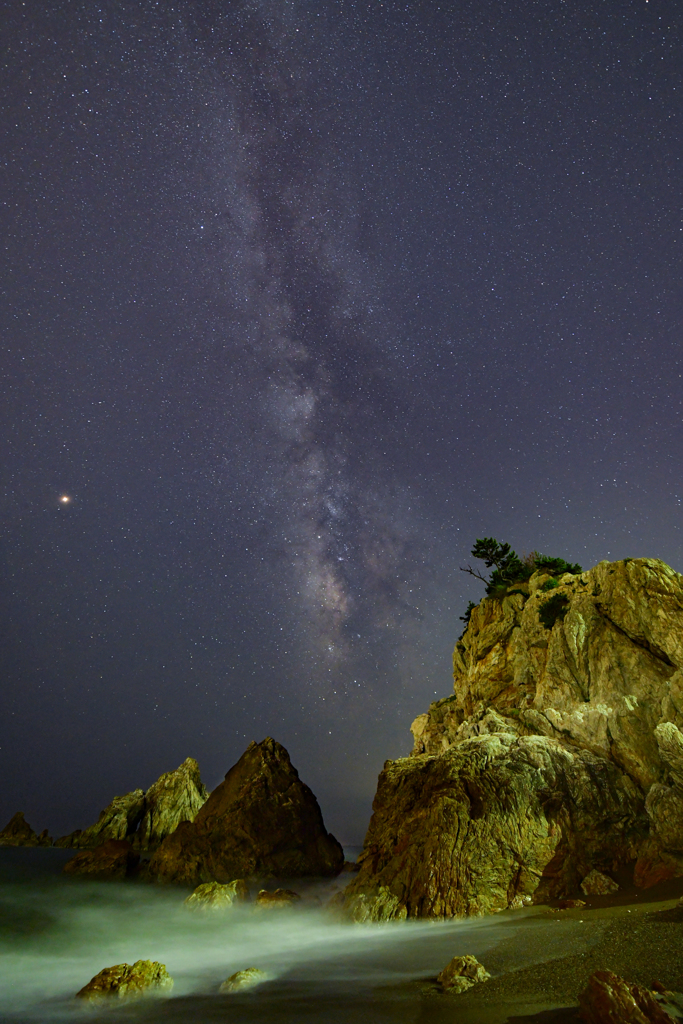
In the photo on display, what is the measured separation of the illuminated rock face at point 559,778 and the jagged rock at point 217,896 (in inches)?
428

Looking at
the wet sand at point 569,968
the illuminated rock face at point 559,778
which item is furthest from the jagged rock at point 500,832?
the wet sand at point 569,968

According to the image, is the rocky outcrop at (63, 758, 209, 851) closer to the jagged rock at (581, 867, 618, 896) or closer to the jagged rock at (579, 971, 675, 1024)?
the jagged rock at (581, 867, 618, 896)

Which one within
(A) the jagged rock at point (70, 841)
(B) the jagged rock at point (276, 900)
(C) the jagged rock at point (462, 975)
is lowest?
(B) the jagged rock at point (276, 900)

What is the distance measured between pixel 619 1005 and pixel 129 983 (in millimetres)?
12099

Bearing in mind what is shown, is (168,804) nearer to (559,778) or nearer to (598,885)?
(559,778)

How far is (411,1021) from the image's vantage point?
8203 millimetres

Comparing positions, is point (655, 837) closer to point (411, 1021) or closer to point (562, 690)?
point (562, 690)

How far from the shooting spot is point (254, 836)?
3666 centimetres

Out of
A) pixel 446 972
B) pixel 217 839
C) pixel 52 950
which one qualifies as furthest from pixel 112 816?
pixel 446 972

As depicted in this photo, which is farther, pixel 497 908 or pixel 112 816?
pixel 112 816

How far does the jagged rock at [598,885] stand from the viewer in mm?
16609

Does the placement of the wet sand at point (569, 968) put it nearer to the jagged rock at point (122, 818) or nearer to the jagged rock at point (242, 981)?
the jagged rock at point (242, 981)

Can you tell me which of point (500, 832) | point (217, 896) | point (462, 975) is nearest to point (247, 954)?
point (500, 832)

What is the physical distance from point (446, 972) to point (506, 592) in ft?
89.4
